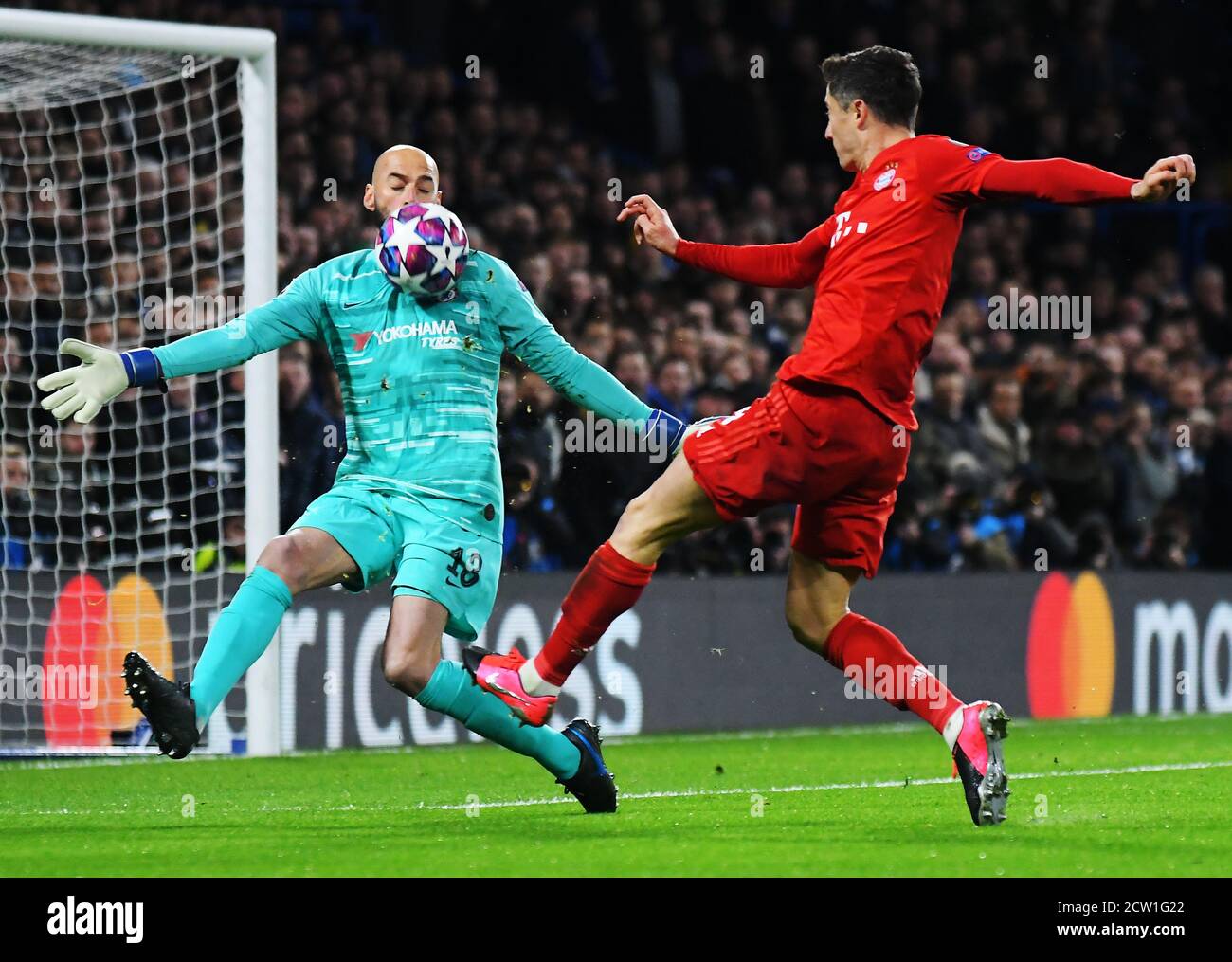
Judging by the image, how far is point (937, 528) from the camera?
1195 centimetres

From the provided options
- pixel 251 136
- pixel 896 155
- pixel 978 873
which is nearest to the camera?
pixel 978 873

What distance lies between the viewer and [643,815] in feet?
20.3

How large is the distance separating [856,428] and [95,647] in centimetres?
469

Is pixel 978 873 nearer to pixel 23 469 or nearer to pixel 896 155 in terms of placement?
pixel 896 155

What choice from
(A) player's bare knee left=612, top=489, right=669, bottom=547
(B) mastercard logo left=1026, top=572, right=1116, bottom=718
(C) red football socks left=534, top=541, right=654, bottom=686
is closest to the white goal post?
(C) red football socks left=534, top=541, right=654, bottom=686

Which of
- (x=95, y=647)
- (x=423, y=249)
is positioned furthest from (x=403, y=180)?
(x=95, y=647)

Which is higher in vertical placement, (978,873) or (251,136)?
(251,136)

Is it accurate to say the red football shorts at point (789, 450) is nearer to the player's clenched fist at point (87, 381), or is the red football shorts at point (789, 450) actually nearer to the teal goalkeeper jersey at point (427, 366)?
the teal goalkeeper jersey at point (427, 366)

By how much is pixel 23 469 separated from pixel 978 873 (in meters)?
5.78

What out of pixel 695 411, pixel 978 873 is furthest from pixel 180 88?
pixel 978 873

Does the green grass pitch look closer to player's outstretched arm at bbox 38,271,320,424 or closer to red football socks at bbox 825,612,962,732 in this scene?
red football socks at bbox 825,612,962,732

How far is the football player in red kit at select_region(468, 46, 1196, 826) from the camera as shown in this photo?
18.2 ft

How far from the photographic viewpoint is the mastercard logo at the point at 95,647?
909 cm

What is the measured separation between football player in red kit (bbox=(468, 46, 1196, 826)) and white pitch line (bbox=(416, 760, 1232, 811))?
1078 millimetres
